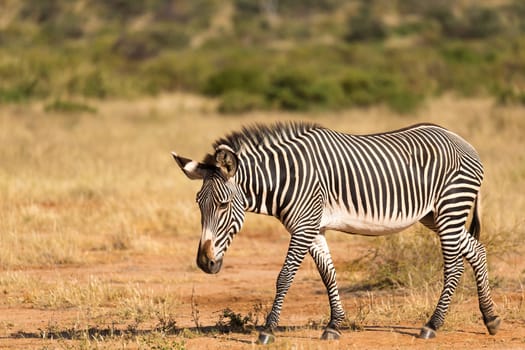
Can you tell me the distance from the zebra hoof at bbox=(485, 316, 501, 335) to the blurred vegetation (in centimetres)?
1645

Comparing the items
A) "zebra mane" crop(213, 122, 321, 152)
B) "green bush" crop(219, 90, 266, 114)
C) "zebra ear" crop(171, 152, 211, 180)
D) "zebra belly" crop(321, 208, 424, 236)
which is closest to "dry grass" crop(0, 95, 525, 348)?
"green bush" crop(219, 90, 266, 114)

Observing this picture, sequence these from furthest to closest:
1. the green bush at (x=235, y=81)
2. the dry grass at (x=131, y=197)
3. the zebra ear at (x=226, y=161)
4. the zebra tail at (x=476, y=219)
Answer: the green bush at (x=235, y=81)
the dry grass at (x=131, y=197)
the zebra tail at (x=476, y=219)
the zebra ear at (x=226, y=161)

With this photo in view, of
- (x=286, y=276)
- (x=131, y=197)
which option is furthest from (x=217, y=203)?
(x=131, y=197)

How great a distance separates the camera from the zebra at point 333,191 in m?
7.03

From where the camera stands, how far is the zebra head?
6.88m

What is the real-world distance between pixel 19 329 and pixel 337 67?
3009 cm

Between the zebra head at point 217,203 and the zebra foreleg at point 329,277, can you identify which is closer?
the zebra head at point 217,203

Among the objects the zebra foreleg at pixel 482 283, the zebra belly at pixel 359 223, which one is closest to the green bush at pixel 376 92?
the zebra foreleg at pixel 482 283

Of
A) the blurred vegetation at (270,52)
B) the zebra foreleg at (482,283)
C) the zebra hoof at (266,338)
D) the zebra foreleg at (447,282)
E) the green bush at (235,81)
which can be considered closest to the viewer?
the zebra hoof at (266,338)

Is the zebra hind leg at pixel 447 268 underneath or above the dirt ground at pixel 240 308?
above

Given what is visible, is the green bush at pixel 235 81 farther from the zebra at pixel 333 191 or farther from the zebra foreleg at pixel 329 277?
the zebra foreleg at pixel 329 277

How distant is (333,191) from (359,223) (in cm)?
31

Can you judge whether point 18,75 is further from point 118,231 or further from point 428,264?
point 428,264

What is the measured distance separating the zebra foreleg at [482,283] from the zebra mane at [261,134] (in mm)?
1548
